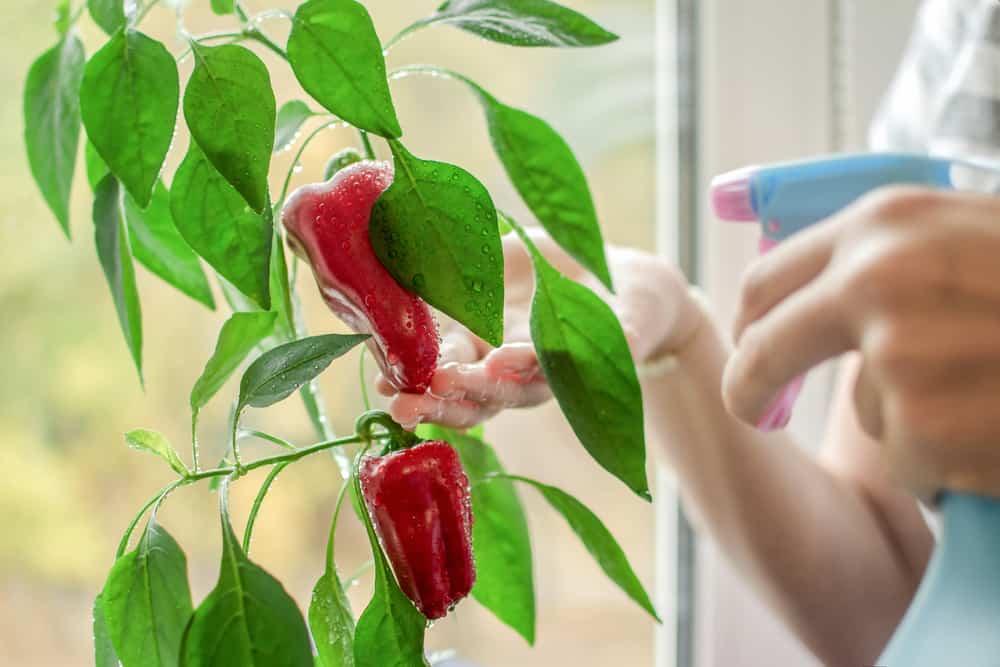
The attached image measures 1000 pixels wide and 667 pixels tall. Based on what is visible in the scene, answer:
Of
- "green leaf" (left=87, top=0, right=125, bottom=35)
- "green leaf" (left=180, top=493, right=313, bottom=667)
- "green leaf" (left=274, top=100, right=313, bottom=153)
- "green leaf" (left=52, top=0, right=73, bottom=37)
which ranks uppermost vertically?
"green leaf" (left=87, top=0, right=125, bottom=35)

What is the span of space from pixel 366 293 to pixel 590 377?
0.10 meters

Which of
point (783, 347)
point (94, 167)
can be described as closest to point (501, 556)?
point (783, 347)

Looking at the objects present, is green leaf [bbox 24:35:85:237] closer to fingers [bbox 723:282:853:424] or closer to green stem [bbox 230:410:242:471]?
green stem [bbox 230:410:242:471]

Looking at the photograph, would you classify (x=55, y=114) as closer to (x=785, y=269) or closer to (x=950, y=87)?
(x=785, y=269)

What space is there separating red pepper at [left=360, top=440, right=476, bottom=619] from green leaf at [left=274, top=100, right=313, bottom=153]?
0.16 meters

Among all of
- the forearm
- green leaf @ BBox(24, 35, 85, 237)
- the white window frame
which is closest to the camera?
green leaf @ BBox(24, 35, 85, 237)

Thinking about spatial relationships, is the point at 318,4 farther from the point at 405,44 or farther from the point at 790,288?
the point at 405,44

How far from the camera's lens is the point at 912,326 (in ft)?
1.58

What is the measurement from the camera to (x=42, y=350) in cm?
87

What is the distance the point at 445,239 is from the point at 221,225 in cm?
10

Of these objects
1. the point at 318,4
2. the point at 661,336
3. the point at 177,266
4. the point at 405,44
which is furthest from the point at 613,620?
the point at 318,4

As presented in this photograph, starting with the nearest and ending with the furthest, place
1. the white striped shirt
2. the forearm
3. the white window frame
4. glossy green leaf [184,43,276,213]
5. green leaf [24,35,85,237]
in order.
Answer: glossy green leaf [184,43,276,213], green leaf [24,35,85,237], the forearm, the white striped shirt, the white window frame

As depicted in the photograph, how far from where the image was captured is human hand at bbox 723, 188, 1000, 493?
480 millimetres

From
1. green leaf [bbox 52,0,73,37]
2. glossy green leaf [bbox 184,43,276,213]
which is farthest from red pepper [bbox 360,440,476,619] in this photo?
green leaf [bbox 52,0,73,37]
